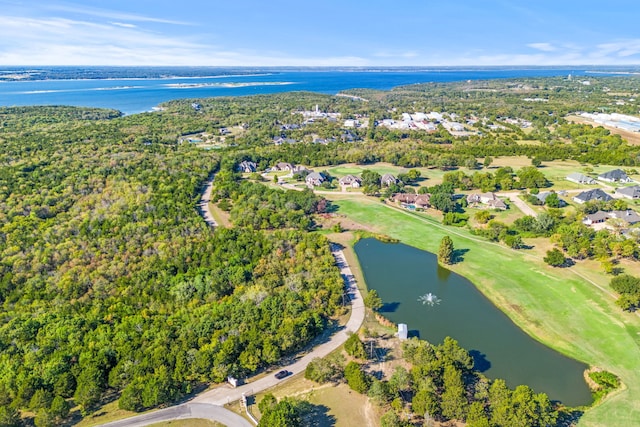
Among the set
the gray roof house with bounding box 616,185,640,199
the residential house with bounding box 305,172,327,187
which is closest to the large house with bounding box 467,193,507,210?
the gray roof house with bounding box 616,185,640,199

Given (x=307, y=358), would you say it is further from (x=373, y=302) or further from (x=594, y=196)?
(x=594, y=196)

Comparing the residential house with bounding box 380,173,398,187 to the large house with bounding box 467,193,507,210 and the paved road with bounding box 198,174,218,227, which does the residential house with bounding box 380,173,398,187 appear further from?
the paved road with bounding box 198,174,218,227

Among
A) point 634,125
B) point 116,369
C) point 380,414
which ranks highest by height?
point 634,125

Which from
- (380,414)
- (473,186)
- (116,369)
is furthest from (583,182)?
(116,369)

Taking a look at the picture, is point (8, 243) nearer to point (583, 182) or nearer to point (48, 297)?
point (48, 297)

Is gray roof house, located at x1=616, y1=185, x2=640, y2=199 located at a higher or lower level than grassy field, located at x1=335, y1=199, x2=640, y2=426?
higher

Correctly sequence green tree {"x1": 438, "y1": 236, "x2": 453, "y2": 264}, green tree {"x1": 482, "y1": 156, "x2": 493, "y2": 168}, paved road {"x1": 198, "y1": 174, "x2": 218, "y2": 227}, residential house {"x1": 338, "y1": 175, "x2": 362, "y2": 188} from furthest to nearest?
green tree {"x1": 482, "y1": 156, "x2": 493, "y2": 168}
residential house {"x1": 338, "y1": 175, "x2": 362, "y2": 188}
paved road {"x1": 198, "y1": 174, "x2": 218, "y2": 227}
green tree {"x1": 438, "y1": 236, "x2": 453, "y2": 264}

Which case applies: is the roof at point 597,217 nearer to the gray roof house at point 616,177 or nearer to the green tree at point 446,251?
the green tree at point 446,251
